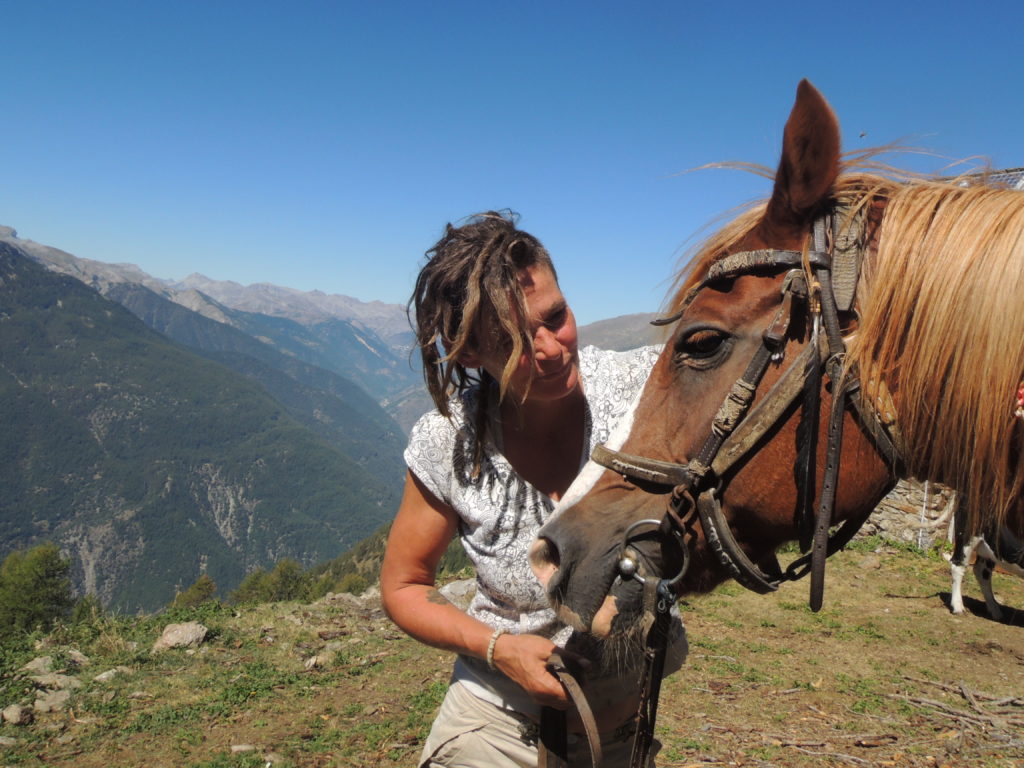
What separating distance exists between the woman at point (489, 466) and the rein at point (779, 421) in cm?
48

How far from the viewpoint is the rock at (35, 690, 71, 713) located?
5.60m

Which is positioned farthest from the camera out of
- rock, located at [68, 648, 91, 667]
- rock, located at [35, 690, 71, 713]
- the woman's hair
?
rock, located at [68, 648, 91, 667]

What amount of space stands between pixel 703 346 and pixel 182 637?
24.6 ft

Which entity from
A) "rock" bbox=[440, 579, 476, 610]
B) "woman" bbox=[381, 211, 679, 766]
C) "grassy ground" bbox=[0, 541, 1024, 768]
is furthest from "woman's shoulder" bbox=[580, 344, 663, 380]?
"rock" bbox=[440, 579, 476, 610]

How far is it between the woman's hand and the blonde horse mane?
1033 millimetres

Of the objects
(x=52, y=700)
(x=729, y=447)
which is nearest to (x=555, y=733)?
(x=729, y=447)

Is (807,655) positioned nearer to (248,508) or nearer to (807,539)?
(807,539)

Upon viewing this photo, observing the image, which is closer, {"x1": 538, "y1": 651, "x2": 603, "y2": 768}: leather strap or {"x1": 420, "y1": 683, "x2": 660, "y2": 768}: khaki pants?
{"x1": 538, "y1": 651, "x2": 603, "y2": 768}: leather strap

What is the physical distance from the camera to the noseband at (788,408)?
1.38 m

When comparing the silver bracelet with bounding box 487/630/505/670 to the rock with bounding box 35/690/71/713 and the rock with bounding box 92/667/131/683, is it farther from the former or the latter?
the rock with bounding box 92/667/131/683

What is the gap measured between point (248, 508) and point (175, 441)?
33.6 m

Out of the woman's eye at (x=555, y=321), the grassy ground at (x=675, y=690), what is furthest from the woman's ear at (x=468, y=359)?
the grassy ground at (x=675, y=690)

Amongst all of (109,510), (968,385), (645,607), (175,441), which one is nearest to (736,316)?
(968,385)

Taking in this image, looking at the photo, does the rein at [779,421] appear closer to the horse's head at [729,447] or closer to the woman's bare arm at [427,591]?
the horse's head at [729,447]
